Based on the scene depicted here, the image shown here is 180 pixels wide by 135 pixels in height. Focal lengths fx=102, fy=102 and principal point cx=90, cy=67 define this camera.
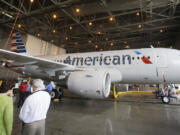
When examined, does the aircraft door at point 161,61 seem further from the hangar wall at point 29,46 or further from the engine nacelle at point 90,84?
the hangar wall at point 29,46

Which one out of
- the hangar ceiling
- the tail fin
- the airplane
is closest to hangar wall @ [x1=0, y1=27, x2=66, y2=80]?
the hangar ceiling

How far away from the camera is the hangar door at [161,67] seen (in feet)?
17.0

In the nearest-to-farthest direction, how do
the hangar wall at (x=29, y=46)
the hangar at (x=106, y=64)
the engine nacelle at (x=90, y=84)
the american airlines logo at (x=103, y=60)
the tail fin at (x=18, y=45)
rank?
the hangar at (x=106, y=64)
the engine nacelle at (x=90, y=84)
the american airlines logo at (x=103, y=60)
the tail fin at (x=18, y=45)
the hangar wall at (x=29, y=46)

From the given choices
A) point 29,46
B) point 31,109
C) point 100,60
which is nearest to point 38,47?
point 29,46

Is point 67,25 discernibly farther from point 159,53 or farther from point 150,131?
point 150,131

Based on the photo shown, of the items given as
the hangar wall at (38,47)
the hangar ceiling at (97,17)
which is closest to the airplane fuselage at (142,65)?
the hangar ceiling at (97,17)

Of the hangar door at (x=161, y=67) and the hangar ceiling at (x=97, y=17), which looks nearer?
the hangar door at (x=161, y=67)

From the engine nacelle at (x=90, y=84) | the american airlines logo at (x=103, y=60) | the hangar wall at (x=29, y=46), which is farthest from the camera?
the hangar wall at (x=29, y=46)

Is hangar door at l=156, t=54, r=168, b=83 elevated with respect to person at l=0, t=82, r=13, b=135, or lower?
elevated

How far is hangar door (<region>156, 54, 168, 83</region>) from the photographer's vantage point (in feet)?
17.0

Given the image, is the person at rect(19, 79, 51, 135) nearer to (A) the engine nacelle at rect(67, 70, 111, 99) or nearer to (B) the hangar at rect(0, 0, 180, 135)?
(B) the hangar at rect(0, 0, 180, 135)

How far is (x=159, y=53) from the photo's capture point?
5512 millimetres

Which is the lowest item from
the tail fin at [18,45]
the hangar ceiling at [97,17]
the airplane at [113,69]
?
the airplane at [113,69]

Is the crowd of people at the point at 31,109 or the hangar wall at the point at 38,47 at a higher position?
the hangar wall at the point at 38,47
